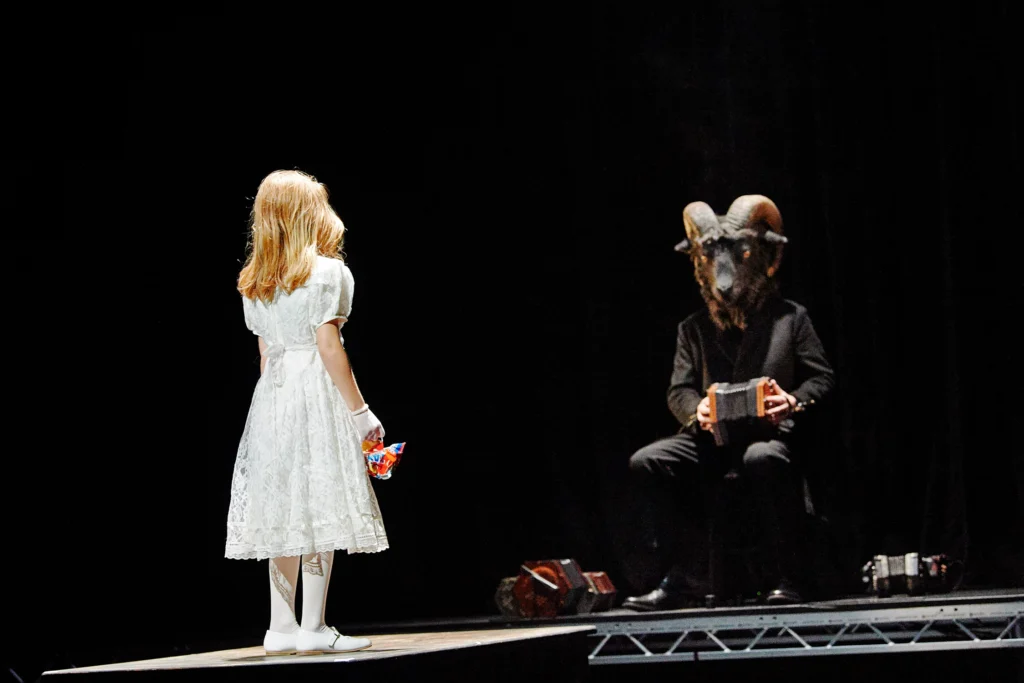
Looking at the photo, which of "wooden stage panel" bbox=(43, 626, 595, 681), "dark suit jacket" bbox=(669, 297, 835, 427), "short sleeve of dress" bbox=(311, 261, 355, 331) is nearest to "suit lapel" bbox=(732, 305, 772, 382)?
"dark suit jacket" bbox=(669, 297, 835, 427)

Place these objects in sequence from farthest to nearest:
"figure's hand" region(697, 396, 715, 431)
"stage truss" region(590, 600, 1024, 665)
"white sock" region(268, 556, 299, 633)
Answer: "figure's hand" region(697, 396, 715, 431) → "stage truss" region(590, 600, 1024, 665) → "white sock" region(268, 556, 299, 633)

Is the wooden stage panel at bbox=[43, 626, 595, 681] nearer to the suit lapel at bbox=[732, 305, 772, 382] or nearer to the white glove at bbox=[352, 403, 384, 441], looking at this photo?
the white glove at bbox=[352, 403, 384, 441]

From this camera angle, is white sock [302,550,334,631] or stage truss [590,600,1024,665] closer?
white sock [302,550,334,631]

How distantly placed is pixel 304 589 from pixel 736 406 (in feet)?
8.40

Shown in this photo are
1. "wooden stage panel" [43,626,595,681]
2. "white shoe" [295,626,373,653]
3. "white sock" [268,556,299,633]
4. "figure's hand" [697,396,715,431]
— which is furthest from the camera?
"figure's hand" [697,396,715,431]

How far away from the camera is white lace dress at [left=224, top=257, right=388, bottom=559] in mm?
3428

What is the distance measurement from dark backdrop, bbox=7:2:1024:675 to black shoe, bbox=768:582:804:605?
53 cm

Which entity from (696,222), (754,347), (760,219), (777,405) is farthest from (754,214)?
(777,405)

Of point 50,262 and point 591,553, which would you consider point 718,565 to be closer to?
point 591,553

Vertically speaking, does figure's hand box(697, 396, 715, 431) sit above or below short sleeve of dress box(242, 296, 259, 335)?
below

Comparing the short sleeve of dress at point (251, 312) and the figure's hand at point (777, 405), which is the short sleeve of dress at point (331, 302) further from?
the figure's hand at point (777, 405)

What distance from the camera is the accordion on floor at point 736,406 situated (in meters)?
5.40

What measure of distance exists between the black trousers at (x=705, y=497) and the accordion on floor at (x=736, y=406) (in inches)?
4.3

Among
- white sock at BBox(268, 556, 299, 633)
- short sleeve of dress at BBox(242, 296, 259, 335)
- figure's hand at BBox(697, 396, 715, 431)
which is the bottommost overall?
white sock at BBox(268, 556, 299, 633)
